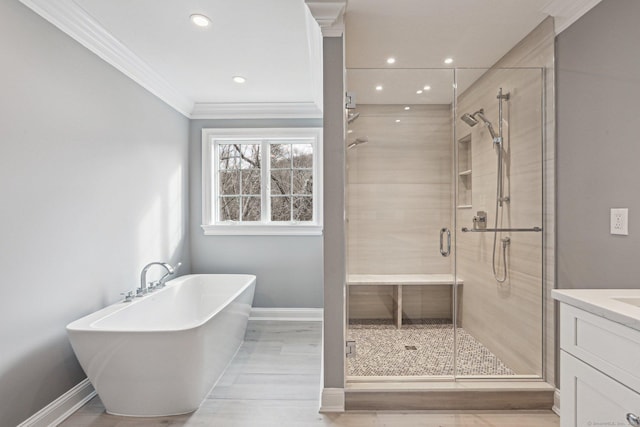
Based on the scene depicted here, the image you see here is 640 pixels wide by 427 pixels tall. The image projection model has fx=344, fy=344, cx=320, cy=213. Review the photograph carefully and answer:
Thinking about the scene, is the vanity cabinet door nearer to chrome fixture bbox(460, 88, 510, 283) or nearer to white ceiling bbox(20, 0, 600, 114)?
chrome fixture bbox(460, 88, 510, 283)

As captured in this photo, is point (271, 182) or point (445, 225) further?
point (271, 182)

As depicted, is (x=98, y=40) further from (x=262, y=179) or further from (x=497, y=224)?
(x=497, y=224)

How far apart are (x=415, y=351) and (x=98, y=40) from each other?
2.98 metres

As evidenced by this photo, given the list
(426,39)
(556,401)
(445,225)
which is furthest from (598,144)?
(556,401)

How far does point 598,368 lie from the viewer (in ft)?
3.82

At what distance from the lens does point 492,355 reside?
2367 millimetres

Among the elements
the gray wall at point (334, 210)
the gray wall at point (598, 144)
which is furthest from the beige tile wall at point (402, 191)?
the gray wall at point (598, 144)

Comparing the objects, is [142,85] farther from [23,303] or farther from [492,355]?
[492,355]

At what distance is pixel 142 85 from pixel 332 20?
70.5 inches

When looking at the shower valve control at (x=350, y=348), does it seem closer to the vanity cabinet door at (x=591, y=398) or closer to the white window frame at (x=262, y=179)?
the vanity cabinet door at (x=591, y=398)

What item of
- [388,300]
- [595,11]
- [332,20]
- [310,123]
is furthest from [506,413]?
[310,123]

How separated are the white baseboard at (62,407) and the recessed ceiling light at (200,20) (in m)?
2.37

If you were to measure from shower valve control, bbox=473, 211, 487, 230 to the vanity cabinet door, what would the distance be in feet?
3.73

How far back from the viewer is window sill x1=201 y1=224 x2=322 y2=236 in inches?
146
